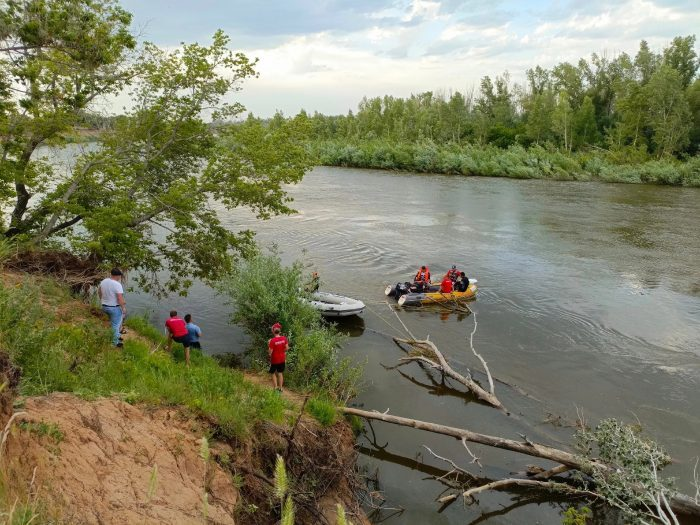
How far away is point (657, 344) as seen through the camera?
18188 mm

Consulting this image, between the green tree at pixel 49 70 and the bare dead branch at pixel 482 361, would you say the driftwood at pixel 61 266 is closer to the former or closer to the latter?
the green tree at pixel 49 70

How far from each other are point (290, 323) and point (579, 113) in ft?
247

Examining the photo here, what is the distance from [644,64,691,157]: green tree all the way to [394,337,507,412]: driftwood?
2533 inches

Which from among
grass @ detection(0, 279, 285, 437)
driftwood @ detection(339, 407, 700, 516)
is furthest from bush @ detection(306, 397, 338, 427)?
grass @ detection(0, 279, 285, 437)

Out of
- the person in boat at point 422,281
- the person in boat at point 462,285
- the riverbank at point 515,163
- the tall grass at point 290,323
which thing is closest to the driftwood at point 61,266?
the tall grass at point 290,323

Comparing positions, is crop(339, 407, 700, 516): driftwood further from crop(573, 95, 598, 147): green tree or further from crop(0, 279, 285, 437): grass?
crop(573, 95, 598, 147): green tree

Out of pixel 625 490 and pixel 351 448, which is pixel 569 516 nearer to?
pixel 625 490

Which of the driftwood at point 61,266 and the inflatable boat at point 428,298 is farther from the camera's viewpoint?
the inflatable boat at point 428,298

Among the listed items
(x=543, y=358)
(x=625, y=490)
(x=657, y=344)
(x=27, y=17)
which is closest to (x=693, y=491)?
(x=625, y=490)

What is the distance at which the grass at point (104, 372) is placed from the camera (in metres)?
7.00

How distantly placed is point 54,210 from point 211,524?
1165 centimetres

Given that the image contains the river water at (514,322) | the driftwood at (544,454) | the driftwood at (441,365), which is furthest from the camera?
the driftwood at (441,365)

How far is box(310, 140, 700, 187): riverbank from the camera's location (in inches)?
2322

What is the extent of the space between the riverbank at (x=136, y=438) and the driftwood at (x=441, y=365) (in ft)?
14.1
